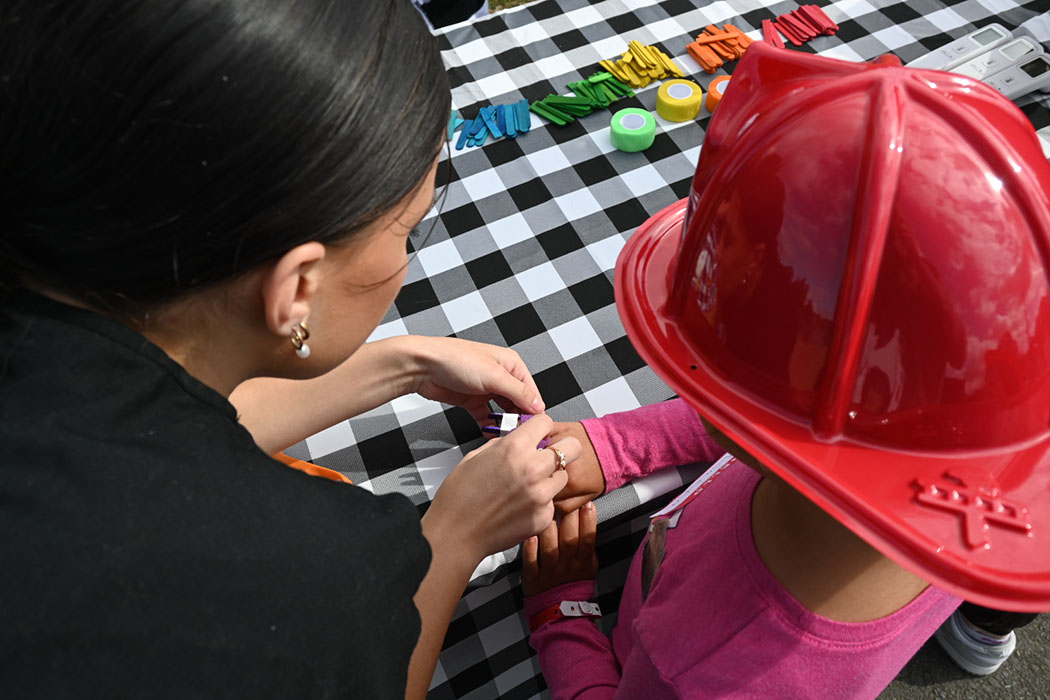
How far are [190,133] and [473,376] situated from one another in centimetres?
56

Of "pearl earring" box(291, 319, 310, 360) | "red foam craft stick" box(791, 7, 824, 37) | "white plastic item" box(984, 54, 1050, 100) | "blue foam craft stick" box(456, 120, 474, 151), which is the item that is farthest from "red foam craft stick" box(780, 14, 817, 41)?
"pearl earring" box(291, 319, 310, 360)

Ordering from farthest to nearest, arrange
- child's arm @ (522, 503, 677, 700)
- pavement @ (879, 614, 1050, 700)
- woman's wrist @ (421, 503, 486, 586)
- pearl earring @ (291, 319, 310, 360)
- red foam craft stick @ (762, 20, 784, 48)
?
red foam craft stick @ (762, 20, 784, 48) < pavement @ (879, 614, 1050, 700) < child's arm @ (522, 503, 677, 700) < woman's wrist @ (421, 503, 486, 586) < pearl earring @ (291, 319, 310, 360)

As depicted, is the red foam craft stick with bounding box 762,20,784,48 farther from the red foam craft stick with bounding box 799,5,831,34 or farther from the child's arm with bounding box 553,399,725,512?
the child's arm with bounding box 553,399,725,512

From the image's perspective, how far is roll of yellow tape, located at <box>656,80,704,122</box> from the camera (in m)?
1.32

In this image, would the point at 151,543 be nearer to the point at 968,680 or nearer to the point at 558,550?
the point at 558,550

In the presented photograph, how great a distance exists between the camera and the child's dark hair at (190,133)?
0.42 m

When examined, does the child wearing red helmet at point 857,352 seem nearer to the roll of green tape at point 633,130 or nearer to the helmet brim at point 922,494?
the helmet brim at point 922,494

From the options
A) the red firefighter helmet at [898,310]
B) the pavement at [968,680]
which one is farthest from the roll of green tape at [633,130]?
the pavement at [968,680]

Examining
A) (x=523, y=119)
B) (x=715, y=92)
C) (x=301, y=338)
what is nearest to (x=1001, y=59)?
(x=715, y=92)

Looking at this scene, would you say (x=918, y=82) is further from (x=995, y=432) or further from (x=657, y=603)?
(x=657, y=603)

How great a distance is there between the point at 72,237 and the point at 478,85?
109 cm

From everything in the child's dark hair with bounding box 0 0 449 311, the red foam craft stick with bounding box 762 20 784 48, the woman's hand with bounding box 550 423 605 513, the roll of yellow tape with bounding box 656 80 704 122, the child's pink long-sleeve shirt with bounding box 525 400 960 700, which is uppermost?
the child's dark hair with bounding box 0 0 449 311

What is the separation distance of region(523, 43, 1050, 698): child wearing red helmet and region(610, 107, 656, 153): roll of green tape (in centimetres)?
68

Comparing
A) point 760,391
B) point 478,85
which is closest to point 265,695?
point 760,391
